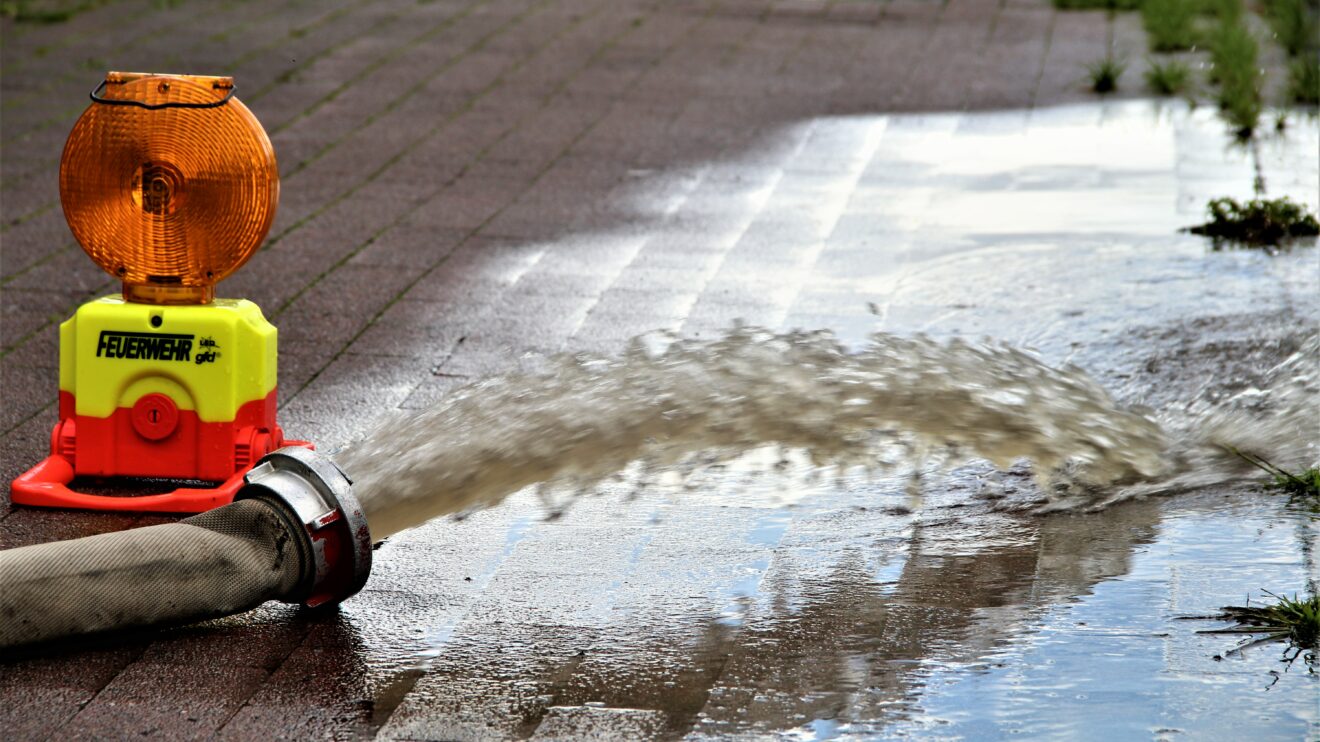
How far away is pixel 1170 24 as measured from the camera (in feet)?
37.9

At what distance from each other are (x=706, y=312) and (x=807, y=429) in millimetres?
1336

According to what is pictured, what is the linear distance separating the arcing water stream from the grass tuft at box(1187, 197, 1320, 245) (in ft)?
5.33

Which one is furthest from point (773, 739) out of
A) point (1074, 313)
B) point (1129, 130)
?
point (1129, 130)

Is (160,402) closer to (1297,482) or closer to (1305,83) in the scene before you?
(1297,482)

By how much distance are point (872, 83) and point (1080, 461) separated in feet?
19.8

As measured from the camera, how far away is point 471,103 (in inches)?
381

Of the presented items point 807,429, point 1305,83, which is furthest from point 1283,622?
point 1305,83

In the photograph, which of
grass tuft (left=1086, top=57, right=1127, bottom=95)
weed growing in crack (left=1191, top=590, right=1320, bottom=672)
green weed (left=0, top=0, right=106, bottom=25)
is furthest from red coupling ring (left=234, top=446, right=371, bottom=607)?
green weed (left=0, top=0, right=106, bottom=25)

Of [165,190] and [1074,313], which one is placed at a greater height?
[165,190]

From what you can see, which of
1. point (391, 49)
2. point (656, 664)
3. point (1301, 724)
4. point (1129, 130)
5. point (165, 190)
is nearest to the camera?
point (1301, 724)

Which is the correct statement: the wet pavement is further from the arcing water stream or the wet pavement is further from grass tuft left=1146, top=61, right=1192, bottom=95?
grass tuft left=1146, top=61, right=1192, bottom=95

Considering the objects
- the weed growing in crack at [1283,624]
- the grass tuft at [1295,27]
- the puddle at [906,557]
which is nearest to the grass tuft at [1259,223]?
the puddle at [906,557]

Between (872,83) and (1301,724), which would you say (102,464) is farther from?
(872,83)

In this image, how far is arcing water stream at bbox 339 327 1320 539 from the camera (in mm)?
4539
